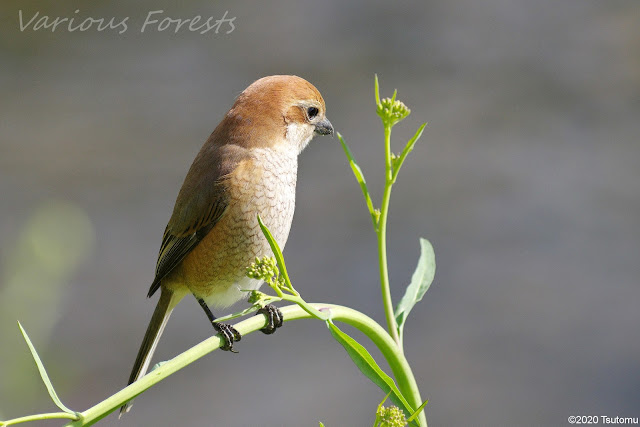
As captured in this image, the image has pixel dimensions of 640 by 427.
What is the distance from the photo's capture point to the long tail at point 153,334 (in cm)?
249

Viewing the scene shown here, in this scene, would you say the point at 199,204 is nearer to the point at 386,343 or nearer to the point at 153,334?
the point at 153,334

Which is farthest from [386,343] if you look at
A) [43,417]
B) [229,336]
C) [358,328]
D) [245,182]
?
[245,182]

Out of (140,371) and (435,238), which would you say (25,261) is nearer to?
(140,371)

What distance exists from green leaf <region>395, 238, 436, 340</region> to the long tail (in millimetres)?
1271

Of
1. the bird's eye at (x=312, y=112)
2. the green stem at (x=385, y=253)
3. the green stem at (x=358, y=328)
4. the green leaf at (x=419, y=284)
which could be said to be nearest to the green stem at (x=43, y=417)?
the green stem at (x=358, y=328)

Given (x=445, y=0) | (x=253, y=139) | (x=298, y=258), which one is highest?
(x=445, y=0)

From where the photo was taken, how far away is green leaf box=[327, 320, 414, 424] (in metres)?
1.08

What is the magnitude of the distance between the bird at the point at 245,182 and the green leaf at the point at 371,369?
1.13 meters

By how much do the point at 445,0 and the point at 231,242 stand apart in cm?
1018

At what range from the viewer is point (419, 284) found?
4.64ft

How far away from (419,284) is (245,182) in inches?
41.1

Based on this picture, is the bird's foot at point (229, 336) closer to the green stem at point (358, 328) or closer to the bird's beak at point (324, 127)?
the green stem at point (358, 328)

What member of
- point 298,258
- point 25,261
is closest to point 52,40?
point 298,258

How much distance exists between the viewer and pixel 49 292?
1141mm
